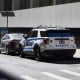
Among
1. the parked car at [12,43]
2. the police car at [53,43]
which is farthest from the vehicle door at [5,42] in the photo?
the police car at [53,43]

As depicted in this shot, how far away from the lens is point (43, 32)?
64.1ft

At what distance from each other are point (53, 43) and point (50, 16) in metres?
15.3

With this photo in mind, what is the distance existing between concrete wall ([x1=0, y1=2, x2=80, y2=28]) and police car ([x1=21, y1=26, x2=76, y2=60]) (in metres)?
10.2

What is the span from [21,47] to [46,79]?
998 cm

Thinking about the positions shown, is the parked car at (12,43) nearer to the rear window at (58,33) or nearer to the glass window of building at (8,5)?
the rear window at (58,33)

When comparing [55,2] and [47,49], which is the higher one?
[55,2]

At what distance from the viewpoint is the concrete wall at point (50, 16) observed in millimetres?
30172

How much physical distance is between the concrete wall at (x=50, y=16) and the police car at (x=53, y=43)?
33.4ft

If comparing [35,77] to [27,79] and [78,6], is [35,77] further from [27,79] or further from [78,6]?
[78,6]

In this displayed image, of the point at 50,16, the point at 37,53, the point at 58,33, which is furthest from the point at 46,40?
the point at 50,16

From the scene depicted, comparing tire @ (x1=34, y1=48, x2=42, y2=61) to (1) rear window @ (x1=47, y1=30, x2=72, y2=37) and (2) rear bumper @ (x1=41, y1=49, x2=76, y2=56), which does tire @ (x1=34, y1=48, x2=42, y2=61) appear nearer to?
(2) rear bumper @ (x1=41, y1=49, x2=76, y2=56)

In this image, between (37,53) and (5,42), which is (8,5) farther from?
(37,53)

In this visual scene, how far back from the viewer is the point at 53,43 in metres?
19.0

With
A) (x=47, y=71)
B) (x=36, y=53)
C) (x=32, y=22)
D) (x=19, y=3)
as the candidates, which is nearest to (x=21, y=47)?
(x=36, y=53)
